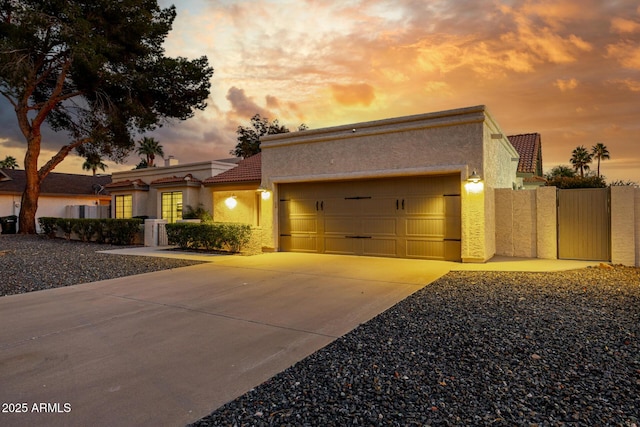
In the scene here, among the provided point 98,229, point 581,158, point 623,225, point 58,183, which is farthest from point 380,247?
point 581,158

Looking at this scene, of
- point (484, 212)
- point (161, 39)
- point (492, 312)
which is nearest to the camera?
point (492, 312)

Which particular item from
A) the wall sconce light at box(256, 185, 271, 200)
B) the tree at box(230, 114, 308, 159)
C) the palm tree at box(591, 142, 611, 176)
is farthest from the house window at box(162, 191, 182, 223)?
the palm tree at box(591, 142, 611, 176)

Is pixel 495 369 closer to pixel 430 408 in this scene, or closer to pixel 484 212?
pixel 430 408

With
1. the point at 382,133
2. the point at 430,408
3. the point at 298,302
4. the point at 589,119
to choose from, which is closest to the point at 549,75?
the point at 589,119

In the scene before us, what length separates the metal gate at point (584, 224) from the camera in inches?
372

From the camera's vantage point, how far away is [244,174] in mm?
15945

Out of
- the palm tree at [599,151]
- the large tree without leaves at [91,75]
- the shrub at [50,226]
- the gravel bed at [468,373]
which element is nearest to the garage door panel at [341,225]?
the gravel bed at [468,373]

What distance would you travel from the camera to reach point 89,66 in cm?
1602

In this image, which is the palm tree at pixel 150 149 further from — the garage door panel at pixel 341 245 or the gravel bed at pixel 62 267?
the garage door panel at pixel 341 245

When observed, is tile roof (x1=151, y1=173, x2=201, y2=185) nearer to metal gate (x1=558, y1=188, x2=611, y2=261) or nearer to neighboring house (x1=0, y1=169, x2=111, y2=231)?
neighboring house (x1=0, y1=169, x2=111, y2=231)

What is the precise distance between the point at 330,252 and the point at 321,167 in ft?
9.41

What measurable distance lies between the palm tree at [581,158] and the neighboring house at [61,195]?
183 feet

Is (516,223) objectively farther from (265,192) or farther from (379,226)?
(265,192)

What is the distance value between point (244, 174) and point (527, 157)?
14.4 meters
